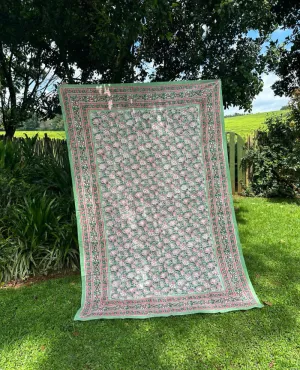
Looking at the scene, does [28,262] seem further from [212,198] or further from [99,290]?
[212,198]

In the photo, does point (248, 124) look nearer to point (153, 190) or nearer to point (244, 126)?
point (244, 126)

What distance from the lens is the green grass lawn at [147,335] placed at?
185 cm

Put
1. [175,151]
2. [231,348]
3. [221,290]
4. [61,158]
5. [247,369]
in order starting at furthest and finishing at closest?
[61,158]
[175,151]
[221,290]
[231,348]
[247,369]

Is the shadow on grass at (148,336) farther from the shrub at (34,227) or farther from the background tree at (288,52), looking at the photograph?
the background tree at (288,52)

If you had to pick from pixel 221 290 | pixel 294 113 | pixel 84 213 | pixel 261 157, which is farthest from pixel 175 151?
pixel 294 113

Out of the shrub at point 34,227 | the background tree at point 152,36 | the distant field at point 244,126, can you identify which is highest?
the background tree at point 152,36

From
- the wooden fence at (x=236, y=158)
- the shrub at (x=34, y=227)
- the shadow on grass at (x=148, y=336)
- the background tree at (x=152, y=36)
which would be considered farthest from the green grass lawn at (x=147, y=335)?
the wooden fence at (x=236, y=158)

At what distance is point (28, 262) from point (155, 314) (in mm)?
1453

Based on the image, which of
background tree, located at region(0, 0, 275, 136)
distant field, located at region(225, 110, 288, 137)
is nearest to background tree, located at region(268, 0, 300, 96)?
distant field, located at region(225, 110, 288, 137)

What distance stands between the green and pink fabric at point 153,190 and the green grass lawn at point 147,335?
0.99ft

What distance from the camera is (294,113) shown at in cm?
548

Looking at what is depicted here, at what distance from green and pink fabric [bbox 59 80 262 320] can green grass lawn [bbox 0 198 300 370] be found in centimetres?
30

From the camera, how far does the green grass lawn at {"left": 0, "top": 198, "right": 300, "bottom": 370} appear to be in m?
1.85

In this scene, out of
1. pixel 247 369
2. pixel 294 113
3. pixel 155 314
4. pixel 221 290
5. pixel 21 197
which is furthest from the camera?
pixel 294 113
